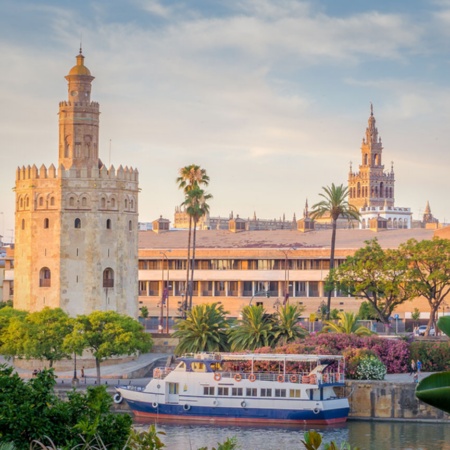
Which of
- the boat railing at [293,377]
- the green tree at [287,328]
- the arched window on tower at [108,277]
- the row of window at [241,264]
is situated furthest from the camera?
the row of window at [241,264]

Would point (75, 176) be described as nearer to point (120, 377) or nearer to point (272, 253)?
point (120, 377)

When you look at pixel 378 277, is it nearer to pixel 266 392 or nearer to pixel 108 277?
pixel 108 277

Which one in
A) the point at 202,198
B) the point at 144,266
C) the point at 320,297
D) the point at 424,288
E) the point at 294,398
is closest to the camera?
the point at 294,398

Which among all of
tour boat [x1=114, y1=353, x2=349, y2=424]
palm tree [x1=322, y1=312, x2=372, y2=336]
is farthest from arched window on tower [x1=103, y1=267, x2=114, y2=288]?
tour boat [x1=114, y1=353, x2=349, y2=424]

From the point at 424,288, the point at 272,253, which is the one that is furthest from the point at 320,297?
the point at 424,288

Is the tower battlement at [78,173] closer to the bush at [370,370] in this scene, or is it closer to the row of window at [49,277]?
the row of window at [49,277]

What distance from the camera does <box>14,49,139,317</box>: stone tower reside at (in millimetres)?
88688

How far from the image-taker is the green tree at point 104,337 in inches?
3029

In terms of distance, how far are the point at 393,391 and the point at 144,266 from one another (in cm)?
5532

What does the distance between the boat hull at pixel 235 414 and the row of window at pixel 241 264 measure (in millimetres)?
47097

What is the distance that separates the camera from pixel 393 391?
225 feet

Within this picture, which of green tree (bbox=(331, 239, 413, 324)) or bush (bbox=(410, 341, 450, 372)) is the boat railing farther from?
green tree (bbox=(331, 239, 413, 324))

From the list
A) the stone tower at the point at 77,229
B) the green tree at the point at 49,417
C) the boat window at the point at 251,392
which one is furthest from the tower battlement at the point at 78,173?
the green tree at the point at 49,417

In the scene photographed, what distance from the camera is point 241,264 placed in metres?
119
